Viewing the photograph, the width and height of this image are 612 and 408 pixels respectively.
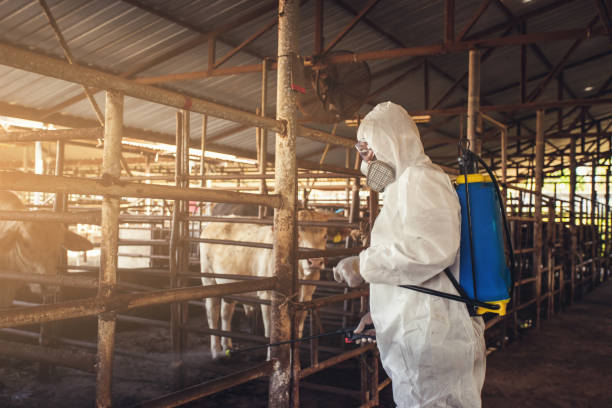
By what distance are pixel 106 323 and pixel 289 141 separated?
1.25 meters

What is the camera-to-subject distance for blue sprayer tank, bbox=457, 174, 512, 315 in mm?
1889

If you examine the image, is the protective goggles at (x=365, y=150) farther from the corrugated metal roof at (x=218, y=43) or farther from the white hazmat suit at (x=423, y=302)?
the corrugated metal roof at (x=218, y=43)

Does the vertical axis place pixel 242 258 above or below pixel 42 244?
below

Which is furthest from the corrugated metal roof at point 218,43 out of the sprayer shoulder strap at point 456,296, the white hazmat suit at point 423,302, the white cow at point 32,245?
→ the sprayer shoulder strap at point 456,296

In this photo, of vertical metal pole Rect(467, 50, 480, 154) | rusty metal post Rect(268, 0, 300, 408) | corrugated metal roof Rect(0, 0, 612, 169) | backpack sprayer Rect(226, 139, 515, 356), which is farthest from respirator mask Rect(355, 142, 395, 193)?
corrugated metal roof Rect(0, 0, 612, 169)

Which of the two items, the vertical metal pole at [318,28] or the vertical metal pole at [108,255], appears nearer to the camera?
the vertical metal pole at [108,255]

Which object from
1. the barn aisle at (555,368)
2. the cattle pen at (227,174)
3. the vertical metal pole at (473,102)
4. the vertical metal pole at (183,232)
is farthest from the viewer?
the vertical metal pole at (473,102)

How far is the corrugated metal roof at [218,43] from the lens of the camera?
21.0 ft

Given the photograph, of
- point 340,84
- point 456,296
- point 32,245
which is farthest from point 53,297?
point 340,84

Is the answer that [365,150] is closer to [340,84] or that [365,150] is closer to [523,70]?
[340,84]

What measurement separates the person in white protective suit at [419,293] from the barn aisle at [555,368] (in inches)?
82.5

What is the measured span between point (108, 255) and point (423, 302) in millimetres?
1266

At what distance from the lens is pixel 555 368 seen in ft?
15.7

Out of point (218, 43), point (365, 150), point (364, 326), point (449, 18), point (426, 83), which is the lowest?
point (364, 326)
